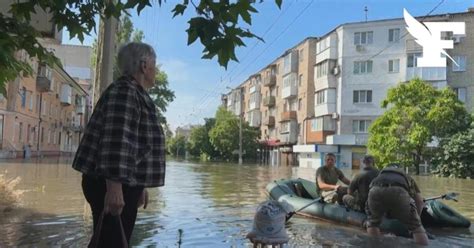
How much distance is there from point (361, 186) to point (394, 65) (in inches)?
1670

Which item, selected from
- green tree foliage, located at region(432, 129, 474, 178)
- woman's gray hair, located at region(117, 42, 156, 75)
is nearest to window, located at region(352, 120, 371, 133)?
green tree foliage, located at region(432, 129, 474, 178)

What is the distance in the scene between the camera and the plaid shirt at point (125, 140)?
3324 millimetres

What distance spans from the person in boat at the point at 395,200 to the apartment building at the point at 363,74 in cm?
4142

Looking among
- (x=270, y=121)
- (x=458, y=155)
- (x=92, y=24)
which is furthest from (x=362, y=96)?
(x=92, y=24)

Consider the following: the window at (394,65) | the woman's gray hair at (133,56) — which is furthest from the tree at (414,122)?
the woman's gray hair at (133,56)

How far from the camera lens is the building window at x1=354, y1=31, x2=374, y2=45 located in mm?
50719

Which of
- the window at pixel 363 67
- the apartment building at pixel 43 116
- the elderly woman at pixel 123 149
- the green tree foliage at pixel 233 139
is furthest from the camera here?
the green tree foliage at pixel 233 139

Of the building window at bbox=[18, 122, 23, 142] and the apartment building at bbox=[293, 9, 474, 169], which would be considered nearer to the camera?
the building window at bbox=[18, 122, 23, 142]

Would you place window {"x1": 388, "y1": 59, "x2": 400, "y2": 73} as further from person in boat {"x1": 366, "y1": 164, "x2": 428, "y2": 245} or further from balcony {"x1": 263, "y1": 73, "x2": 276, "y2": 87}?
person in boat {"x1": 366, "y1": 164, "x2": 428, "y2": 245}

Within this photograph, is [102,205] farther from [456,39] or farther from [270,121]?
[270,121]

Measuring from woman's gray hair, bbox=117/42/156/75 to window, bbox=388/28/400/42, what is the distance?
4895cm

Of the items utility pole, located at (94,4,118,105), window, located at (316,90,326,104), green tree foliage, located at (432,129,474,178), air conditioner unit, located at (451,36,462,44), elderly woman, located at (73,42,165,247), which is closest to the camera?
elderly woman, located at (73,42,165,247)

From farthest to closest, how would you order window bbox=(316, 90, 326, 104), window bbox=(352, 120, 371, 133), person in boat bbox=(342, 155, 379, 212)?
1. window bbox=(316, 90, 326, 104)
2. window bbox=(352, 120, 371, 133)
3. person in boat bbox=(342, 155, 379, 212)

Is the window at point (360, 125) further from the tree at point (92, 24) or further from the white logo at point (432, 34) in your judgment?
the tree at point (92, 24)
